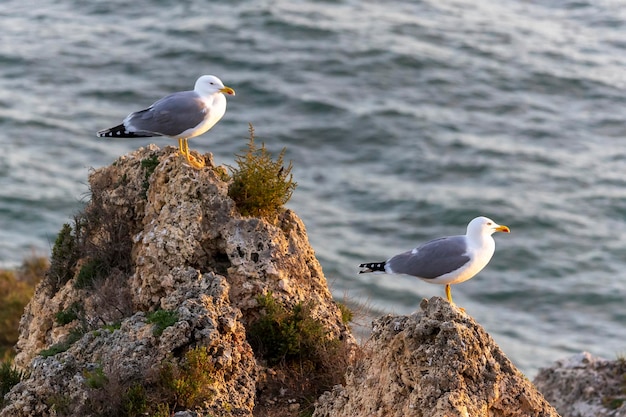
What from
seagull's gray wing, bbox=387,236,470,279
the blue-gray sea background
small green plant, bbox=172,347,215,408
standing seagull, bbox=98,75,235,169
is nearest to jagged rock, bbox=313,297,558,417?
seagull's gray wing, bbox=387,236,470,279

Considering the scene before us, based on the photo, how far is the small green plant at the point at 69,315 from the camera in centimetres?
1091

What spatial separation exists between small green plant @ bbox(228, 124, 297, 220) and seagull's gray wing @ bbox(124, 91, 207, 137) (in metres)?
0.67

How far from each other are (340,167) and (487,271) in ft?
17.5

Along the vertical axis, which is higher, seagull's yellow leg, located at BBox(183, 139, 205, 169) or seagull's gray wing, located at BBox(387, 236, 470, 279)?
seagull's yellow leg, located at BBox(183, 139, 205, 169)

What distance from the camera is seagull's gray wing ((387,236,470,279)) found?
950 cm

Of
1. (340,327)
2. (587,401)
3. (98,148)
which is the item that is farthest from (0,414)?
(98,148)

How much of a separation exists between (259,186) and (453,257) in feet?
6.96

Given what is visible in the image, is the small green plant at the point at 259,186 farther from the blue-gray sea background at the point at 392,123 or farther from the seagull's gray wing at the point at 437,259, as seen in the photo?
the blue-gray sea background at the point at 392,123

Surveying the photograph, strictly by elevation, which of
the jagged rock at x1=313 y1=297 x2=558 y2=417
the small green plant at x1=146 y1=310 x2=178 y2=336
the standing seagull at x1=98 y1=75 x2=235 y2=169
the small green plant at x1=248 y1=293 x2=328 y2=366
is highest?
the standing seagull at x1=98 y1=75 x2=235 y2=169

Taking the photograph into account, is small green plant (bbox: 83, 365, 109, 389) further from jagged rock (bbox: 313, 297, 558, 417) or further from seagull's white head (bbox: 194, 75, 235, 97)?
seagull's white head (bbox: 194, 75, 235, 97)

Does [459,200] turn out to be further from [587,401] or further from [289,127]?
[587,401]

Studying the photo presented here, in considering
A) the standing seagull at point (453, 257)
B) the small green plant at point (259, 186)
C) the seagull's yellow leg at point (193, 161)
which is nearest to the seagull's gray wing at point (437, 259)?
the standing seagull at point (453, 257)

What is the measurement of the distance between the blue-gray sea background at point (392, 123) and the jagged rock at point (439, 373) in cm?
1371

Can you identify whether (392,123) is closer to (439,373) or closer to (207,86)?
(207,86)
